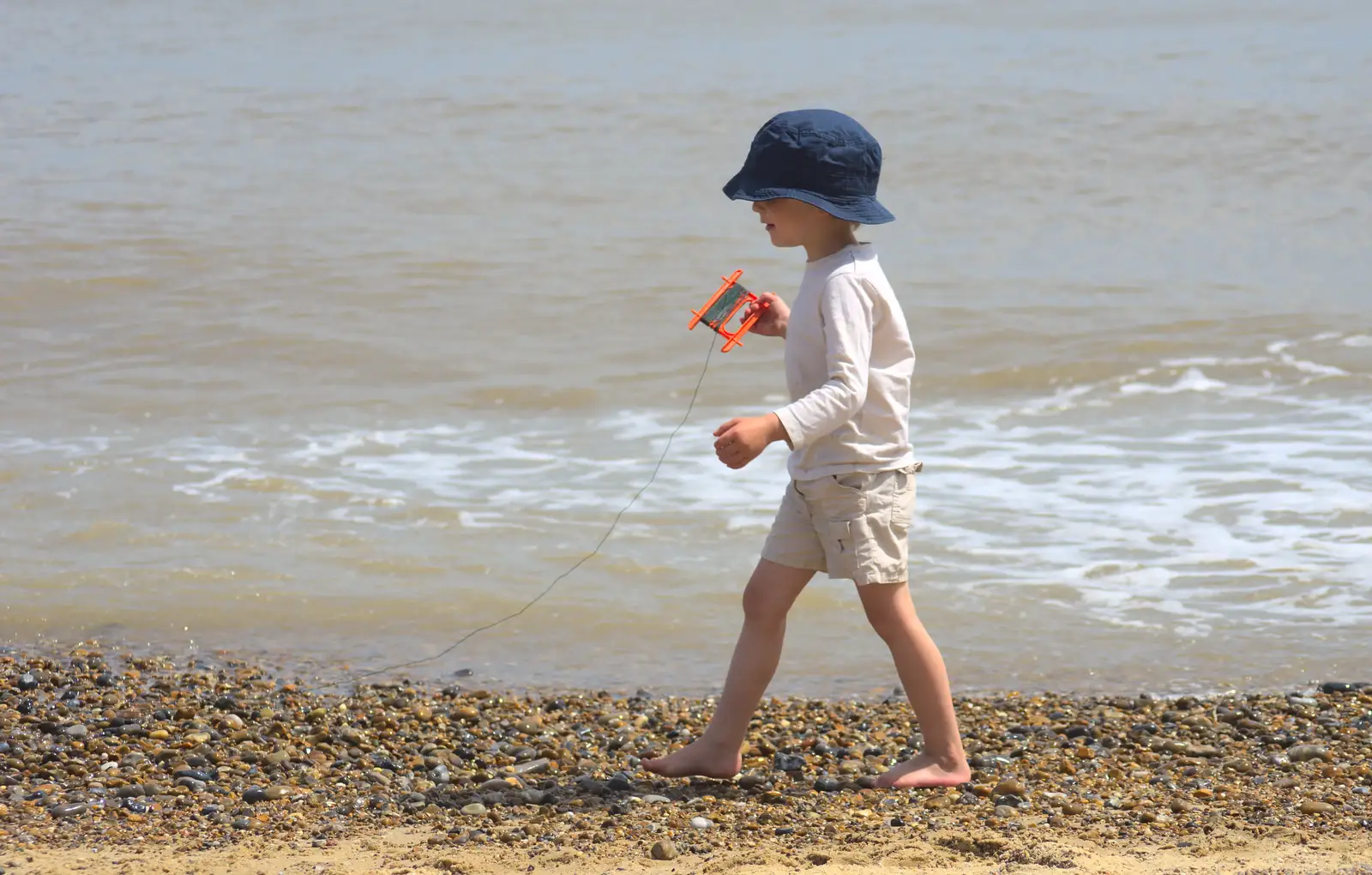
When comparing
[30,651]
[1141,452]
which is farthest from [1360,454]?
[30,651]

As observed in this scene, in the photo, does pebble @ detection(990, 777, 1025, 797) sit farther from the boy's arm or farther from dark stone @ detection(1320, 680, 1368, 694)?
dark stone @ detection(1320, 680, 1368, 694)

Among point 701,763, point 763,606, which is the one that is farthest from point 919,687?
point 701,763

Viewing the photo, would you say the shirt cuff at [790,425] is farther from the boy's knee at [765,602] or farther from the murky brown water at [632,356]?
the murky brown water at [632,356]

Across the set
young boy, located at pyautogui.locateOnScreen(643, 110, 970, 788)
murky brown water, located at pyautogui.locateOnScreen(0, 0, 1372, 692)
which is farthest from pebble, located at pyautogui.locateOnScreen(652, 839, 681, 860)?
murky brown water, located at pyautogui.locateOnScreen(0, 0, 1372, 692)

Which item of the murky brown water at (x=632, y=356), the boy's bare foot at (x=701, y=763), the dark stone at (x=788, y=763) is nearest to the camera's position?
the boy's bare foot at (x=701, y=763)

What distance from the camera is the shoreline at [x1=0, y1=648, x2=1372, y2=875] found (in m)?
3.13

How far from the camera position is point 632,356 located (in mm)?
9555

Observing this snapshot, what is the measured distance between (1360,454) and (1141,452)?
3.43 ft

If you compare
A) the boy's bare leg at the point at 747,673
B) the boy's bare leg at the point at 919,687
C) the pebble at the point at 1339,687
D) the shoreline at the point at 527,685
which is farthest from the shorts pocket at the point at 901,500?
the pebble at the point at 1339,687

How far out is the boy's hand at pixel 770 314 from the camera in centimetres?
373

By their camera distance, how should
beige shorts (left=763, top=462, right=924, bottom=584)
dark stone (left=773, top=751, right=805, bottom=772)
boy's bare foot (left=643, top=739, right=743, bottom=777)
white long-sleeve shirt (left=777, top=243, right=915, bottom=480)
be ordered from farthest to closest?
dark stone (left=773, top=751, right=805, bottom=772) < boy's bare foot (left=643, top=739, right=743, bottom=777) < beige shorts (left=763, top=462, right=924, bottom=584) < white long-sleeve shirt (left=777, top=243, right=915, bottom=480)

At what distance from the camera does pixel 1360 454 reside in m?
7.30

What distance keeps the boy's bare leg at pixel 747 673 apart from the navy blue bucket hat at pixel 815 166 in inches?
34.1

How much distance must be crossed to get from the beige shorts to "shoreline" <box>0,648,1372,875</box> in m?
0.56
